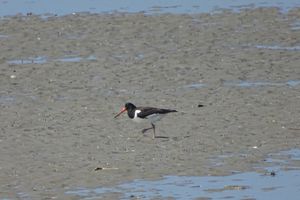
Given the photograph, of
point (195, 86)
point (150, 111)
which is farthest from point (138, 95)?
point (150, 111)

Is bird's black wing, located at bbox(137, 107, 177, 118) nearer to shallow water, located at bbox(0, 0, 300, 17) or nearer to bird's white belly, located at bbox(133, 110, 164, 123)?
bird's white belly, located at bbox(133, 110, 164, 123)

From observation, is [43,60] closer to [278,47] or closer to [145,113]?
[278,47]

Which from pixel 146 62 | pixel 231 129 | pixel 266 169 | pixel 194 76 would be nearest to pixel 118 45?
pixel 146 62

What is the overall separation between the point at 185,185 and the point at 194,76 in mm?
7139

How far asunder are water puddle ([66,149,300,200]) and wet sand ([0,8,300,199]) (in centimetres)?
31

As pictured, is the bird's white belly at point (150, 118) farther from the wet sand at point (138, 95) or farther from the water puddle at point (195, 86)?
the water puddle at point (195, 86)

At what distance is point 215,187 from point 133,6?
56.2 ft

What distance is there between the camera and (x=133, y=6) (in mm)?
30469

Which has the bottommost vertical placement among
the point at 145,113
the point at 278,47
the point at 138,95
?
the point at 145,113

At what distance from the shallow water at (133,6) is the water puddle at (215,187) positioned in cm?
1479

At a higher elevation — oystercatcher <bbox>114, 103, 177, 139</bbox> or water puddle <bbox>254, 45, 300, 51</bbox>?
water puddle <bbox>254, 45, 300, 51</bbox>

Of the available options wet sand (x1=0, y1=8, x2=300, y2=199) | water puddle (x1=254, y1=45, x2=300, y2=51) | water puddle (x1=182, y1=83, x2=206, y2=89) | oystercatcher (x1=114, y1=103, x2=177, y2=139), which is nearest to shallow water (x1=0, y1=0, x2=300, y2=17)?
wet sand (x1=0, y1=8, x2=300, y2=199)

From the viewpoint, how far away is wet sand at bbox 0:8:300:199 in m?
15.2

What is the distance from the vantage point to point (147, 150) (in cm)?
1614
